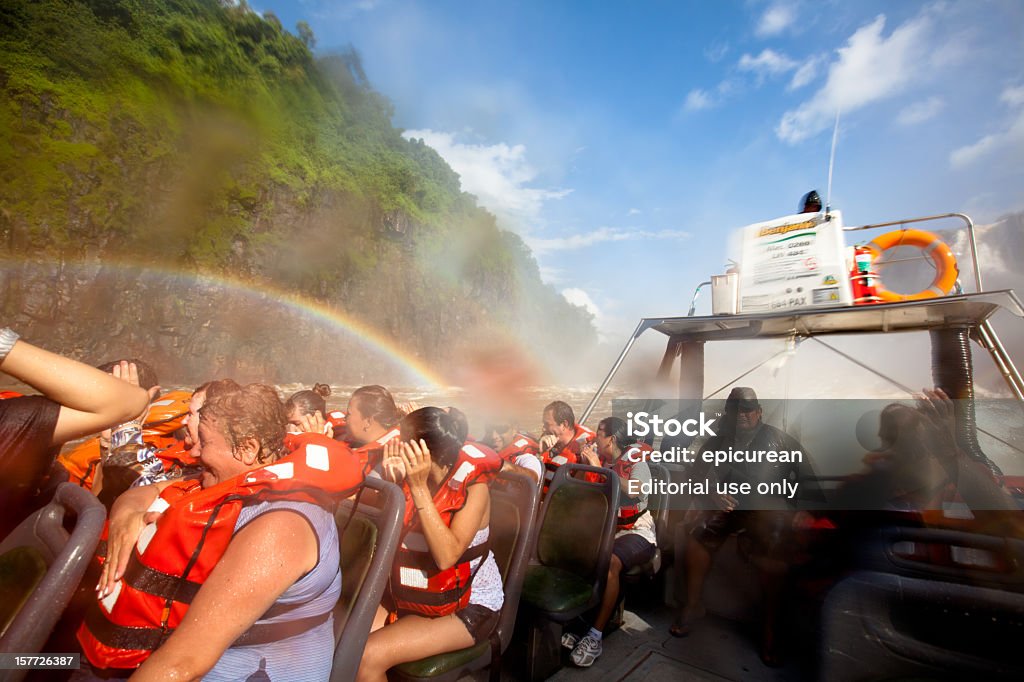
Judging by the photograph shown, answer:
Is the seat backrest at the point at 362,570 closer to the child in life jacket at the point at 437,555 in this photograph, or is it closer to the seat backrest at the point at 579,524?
the child in life jacket at the point at 437,555

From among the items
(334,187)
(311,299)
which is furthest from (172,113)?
(311,299)

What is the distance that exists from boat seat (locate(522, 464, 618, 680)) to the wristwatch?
2.76 m

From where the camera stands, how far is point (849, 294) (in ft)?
13.6

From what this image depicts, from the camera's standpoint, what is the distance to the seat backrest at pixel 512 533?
108 inches

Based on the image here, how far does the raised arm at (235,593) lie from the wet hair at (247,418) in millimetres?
502

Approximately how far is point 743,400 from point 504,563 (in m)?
2.78

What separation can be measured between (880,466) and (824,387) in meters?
3.15

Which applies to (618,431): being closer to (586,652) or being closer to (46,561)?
(586,652)

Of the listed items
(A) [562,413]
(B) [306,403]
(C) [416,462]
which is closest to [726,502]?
(A) [562,413]

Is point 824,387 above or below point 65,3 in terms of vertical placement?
below

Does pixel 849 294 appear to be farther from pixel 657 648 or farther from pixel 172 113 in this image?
pixel 172 113

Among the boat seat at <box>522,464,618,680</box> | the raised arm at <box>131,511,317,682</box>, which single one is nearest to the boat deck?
the boat seat at <box>522,464,618,680</box>

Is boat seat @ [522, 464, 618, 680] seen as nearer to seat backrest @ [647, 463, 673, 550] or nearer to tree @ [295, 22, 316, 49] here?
seat backrest @ [647, 463, 673, 550]

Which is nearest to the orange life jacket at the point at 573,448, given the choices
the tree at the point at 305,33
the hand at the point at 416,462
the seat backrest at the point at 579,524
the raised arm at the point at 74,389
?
the seat backrest at the point at 579,524
